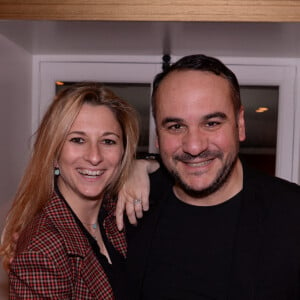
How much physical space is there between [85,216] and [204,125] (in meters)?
0.44

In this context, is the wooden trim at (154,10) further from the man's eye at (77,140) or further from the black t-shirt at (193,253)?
the black t-shirt at (193,253)

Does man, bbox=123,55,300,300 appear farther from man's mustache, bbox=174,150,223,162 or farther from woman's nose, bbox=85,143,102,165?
woman's nose, bbox=85,143,102,165

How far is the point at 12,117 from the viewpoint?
164cm

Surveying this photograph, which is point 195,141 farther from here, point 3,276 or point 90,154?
point 3,276

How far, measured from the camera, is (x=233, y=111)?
4.21ft

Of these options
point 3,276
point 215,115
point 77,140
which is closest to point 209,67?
point 215,115

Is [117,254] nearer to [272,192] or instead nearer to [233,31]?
[272,192]

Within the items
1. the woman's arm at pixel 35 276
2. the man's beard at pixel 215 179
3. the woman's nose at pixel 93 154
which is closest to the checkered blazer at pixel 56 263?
the woman's arm at pixel 35 276

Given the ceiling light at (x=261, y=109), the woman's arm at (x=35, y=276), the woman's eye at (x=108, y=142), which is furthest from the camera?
the ceiling light at (x=261, y=109)

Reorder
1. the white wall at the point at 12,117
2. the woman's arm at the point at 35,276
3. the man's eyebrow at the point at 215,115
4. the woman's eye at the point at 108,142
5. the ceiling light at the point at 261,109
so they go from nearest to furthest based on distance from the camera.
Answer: the woman's arm at the point at 35,276 → the man's eyebrow at the point at 215,115 → the woman's eye at the point at 108,142 → the white wall at the point at 12,117 → the ceiling light at the point at 261,109

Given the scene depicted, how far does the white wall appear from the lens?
154 centimetres

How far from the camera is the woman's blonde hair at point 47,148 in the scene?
129cm

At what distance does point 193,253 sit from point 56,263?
1.16ft

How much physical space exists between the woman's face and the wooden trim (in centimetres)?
24
